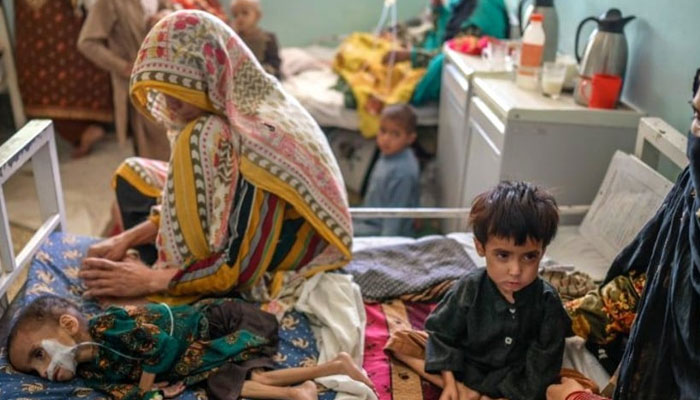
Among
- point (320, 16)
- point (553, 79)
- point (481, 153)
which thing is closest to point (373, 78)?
point (481, 153)

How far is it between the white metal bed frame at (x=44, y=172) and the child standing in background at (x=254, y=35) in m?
1.62

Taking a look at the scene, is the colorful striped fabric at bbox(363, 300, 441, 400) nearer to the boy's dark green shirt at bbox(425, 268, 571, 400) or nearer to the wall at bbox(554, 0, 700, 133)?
the boy's dark green shirt at bbox(425, 268, 571, 400)

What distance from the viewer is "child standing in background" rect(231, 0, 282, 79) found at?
11.7 feet

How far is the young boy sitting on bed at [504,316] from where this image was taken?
1.42 metres

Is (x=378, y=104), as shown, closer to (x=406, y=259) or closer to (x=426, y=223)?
(x=426, y=223)

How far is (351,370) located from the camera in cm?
157

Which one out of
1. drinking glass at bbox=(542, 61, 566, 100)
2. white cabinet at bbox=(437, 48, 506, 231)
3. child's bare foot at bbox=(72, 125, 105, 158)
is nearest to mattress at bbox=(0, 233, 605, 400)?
drinking glass at bbox=(542, 61, 566, 100)

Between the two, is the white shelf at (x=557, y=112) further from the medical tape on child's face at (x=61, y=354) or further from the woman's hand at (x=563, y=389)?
the medical tape on child's face at (x=61, y=354)

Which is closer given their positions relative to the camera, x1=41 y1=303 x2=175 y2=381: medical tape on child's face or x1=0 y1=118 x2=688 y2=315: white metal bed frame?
x1=41 y1=303 x2=175 y2=381: medical tape on child's face

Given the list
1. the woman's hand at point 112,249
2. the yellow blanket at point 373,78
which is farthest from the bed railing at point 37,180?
the yellow blanket at point 373,78

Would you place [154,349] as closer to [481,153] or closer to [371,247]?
[371,247]

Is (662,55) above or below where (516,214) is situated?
above

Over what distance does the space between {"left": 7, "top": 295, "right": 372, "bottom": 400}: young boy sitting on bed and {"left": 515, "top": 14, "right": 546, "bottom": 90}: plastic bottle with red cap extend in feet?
4.55

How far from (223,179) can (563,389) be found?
3.15 ft
